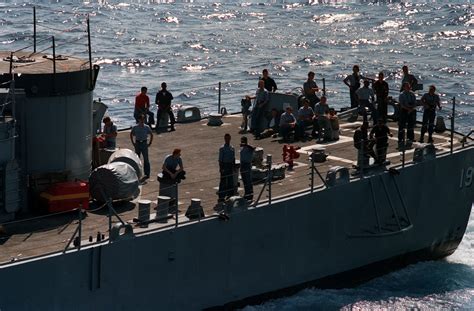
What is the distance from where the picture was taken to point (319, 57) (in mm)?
69500

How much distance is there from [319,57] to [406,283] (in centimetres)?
4006

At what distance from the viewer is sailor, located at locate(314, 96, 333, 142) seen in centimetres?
3206

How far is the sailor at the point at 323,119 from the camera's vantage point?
32.1 m

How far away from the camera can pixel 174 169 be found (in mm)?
26422

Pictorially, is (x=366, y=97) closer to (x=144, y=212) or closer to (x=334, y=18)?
(x=144, y=212)

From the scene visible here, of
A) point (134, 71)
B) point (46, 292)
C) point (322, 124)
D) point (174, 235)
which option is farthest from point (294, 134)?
point (134, 71)

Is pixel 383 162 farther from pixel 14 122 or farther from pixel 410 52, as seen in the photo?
pixel 410 52

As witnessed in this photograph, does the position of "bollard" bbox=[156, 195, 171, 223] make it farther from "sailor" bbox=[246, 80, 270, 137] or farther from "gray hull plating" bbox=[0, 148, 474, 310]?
"sailor" bbox=[246, 80, 270, 137]

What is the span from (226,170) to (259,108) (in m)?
6.61

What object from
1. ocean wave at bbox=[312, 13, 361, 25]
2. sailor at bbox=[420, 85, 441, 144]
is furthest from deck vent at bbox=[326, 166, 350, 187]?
ocean wave at bbox=[312, 13, 361, 25]

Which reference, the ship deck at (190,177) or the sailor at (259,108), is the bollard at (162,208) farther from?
the sailor at (259,108)

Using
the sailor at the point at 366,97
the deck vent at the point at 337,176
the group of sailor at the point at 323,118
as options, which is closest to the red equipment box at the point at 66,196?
the group of sailor at the point at 323,118

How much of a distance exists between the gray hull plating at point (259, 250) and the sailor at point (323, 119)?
9.94ft

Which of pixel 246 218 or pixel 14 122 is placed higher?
pixel 14 122
